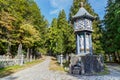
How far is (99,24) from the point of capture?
30.2 metres

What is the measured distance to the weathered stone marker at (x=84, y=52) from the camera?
14422 millimetres

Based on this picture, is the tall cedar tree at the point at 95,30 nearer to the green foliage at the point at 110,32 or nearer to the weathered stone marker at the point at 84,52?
the green foliage at the point at 110,32

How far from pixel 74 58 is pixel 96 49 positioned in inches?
504

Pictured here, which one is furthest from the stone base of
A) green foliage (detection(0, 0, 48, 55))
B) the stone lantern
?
green foliage (detection(0, 0, 48, 55))

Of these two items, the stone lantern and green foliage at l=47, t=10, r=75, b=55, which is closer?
the stone lantern

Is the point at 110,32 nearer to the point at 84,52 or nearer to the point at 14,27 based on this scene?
the point at 84,52

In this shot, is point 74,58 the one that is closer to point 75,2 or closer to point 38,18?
point 75,2

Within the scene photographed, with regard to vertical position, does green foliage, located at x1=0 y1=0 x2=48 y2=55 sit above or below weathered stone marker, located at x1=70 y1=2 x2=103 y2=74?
above

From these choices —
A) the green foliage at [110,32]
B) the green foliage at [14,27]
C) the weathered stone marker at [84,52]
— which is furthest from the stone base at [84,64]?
the green foliage at [14,27]

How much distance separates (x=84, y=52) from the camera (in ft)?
52.2

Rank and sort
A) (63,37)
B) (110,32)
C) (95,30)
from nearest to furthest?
(95,30) < (110,32) < (63,37)

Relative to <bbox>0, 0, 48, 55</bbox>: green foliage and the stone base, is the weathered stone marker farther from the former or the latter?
<bbox>0, 0, 48, 55</bbox>: green foliage

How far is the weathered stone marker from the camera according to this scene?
568 inches

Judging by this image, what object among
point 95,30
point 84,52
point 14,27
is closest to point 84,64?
point 84,52
